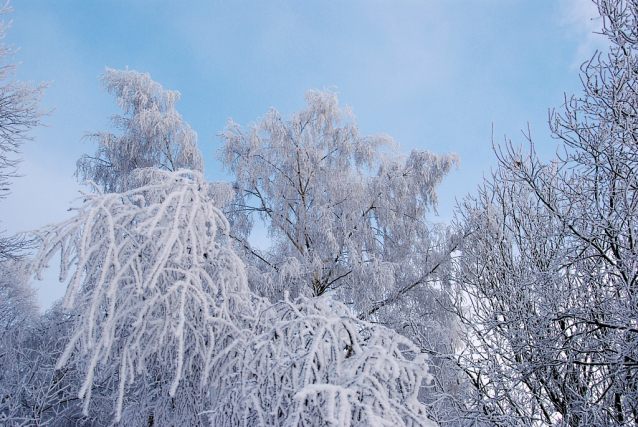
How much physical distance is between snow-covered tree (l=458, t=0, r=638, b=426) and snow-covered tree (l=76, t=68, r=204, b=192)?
6.58m

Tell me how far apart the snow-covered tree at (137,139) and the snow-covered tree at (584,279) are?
6.58 meters

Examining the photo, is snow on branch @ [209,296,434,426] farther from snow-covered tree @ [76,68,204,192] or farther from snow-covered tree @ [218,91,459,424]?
snow-covered tree @ [76,68,204,192]

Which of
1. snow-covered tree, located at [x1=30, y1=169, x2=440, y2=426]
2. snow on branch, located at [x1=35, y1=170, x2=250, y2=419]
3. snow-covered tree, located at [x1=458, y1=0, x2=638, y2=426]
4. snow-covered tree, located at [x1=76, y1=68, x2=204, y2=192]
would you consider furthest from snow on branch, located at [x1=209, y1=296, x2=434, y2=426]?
snow-covered tree, located at [x1=76, y1=68, x2=204, y2=192]

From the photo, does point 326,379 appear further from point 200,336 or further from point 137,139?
point 137,139

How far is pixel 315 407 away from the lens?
173cm

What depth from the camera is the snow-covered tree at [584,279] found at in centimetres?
359

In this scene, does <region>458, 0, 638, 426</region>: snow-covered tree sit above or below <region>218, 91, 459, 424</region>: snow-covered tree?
below

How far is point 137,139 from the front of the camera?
27.5 feet

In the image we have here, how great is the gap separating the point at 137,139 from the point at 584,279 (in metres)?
8.11

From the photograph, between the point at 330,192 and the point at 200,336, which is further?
the point at 330,192

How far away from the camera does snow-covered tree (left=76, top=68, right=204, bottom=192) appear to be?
838 centimetres

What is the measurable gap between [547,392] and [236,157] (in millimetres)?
6914

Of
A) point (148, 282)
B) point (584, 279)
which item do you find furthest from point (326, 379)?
point (584, 279)

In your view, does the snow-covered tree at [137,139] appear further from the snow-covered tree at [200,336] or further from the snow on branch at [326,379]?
the snow on branch at [326,379]
